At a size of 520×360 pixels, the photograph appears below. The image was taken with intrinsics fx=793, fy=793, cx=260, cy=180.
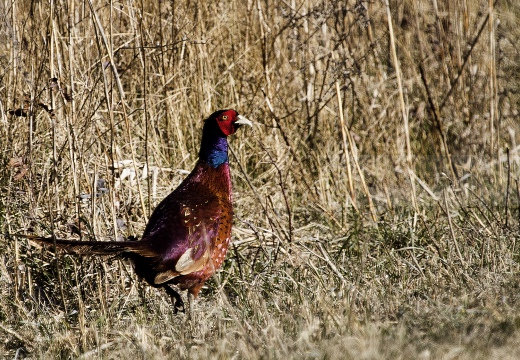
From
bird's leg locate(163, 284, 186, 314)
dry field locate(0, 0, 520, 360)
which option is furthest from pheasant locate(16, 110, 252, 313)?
dry field locate(0, 0, 520, 360)

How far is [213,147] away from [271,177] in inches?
64.3

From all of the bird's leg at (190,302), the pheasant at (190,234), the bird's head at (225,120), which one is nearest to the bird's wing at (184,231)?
the pheasant at (190,234)

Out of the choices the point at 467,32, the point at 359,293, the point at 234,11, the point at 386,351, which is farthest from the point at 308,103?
the point at 386,351

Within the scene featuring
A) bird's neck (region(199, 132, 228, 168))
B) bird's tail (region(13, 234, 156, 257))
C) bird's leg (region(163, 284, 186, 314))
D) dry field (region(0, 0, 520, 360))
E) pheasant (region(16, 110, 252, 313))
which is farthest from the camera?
bird's neck (region(199, 132, 228, 168))

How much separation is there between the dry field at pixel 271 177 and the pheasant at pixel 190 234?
0.19 metres

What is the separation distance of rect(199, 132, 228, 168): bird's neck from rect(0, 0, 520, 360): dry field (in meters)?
0.28

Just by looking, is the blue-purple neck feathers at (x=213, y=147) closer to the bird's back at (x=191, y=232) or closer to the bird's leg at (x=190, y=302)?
the bird's back at (x=191, y=232)

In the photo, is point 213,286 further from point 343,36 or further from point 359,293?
point 343,36

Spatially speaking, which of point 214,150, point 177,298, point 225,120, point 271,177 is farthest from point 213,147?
point 271,177

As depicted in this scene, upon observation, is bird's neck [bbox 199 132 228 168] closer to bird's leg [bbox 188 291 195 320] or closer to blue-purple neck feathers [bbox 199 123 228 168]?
blue-purple neck feathers [bbox 199 123 228 168]

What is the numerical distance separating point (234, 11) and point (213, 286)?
232cm

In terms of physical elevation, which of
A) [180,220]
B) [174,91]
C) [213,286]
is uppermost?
[174,91]

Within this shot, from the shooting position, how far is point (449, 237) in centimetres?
455

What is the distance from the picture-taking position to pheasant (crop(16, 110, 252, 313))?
12.4ft
